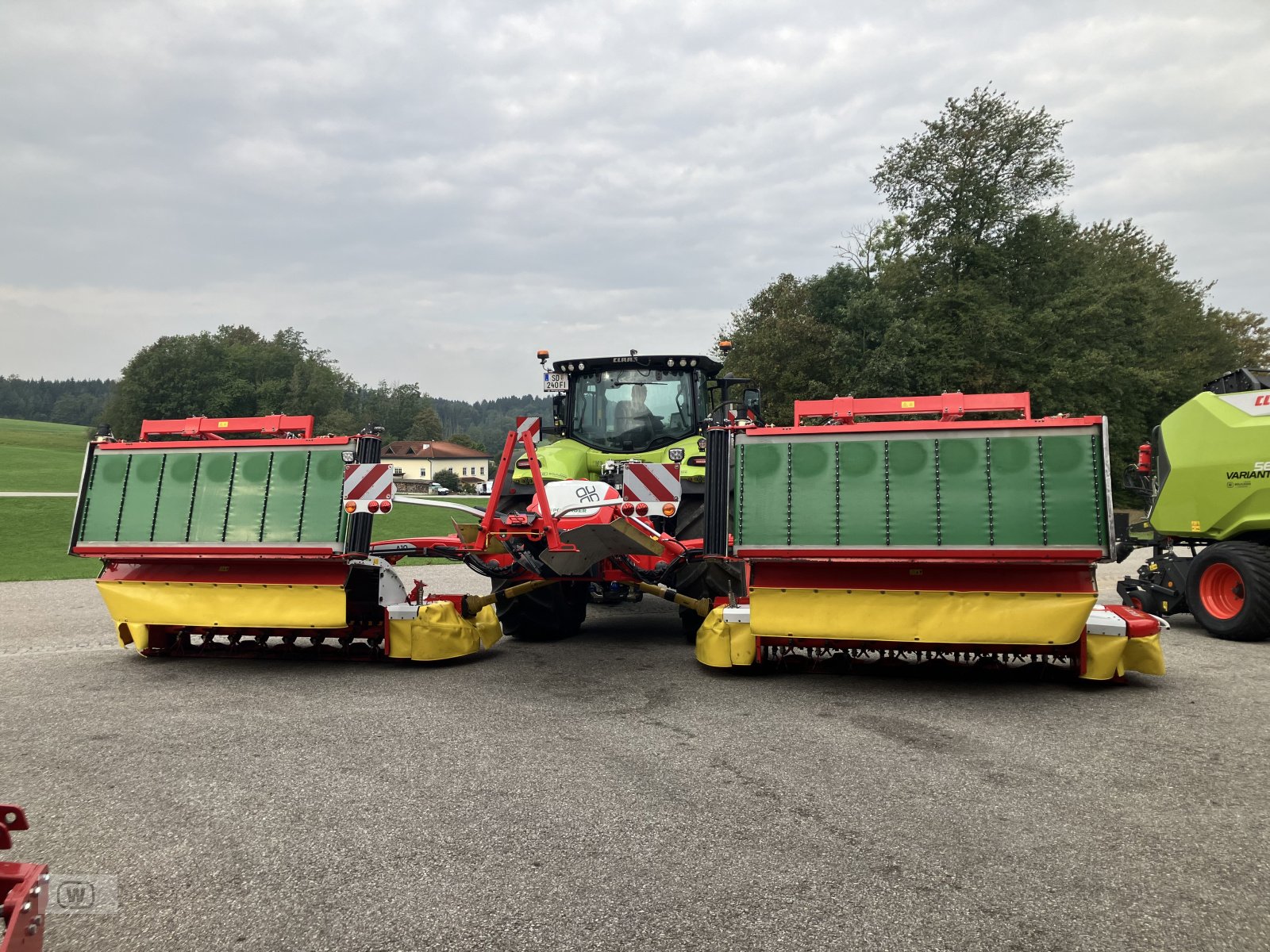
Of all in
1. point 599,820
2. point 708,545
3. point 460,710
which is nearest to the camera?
point 599,820

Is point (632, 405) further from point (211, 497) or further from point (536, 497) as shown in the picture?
point (211, 497)

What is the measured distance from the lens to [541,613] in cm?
839

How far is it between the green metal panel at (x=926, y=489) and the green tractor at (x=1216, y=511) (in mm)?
2641

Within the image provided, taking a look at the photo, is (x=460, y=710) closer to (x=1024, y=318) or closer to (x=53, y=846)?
(x=53, y=846)

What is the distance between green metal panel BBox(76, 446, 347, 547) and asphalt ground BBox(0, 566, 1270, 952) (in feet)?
3.70

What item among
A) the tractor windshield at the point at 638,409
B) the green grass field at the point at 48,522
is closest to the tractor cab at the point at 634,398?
the tractor windshield at the point at 638,409

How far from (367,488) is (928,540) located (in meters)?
4.00

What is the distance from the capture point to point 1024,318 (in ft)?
102

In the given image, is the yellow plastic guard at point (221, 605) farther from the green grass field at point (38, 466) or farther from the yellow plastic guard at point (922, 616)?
the green grass field at point (38, 466)

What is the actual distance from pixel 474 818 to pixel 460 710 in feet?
6.34

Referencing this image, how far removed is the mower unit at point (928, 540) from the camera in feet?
19.0

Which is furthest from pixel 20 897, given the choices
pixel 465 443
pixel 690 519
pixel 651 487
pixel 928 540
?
pixel 465 443

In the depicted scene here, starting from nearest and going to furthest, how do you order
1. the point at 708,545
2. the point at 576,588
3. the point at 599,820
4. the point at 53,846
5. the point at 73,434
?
1. the point at 53,846
2. the point at 599,820
3. the point at 708,545
4. the point at 576,588
5. the point at 73,434

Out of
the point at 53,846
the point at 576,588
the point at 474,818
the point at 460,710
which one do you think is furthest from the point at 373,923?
the point at 576,588
